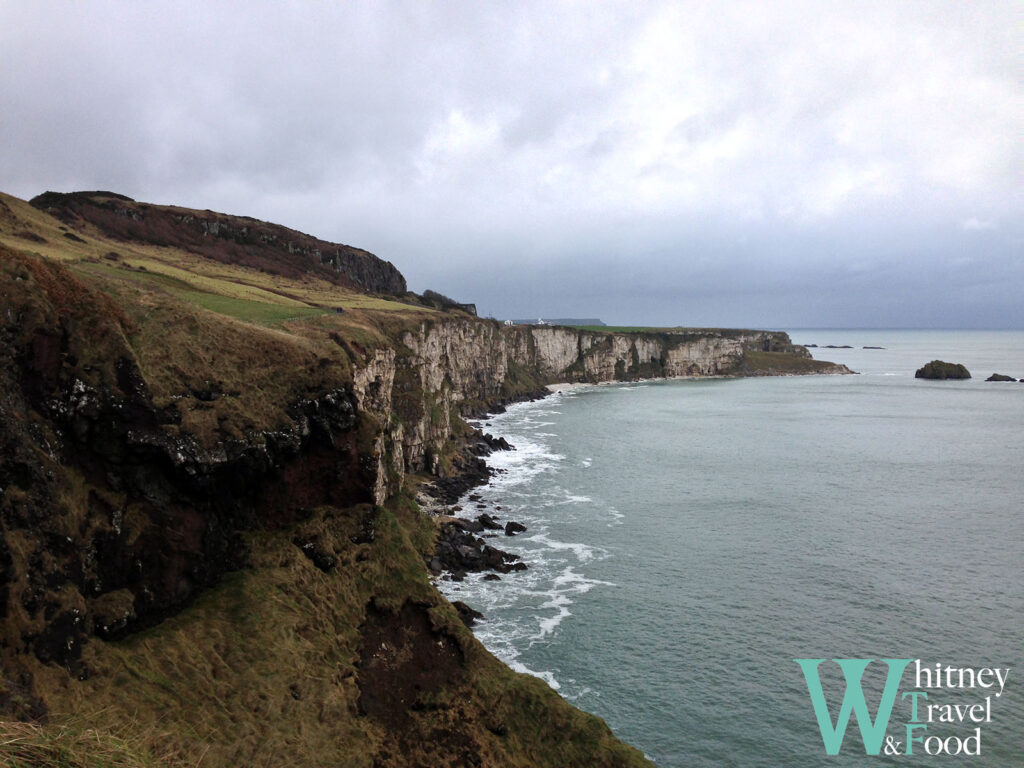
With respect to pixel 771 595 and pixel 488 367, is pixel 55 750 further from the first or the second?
pixel 488 367

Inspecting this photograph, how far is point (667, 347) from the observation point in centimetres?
18262

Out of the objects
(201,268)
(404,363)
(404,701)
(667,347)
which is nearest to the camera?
(404,701)

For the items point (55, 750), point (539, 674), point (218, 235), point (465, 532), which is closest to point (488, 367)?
point (218, 235)

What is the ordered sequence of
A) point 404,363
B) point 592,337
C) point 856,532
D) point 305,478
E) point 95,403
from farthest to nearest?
point 592,337, point 404,363, point 856,532, point 305,478, point 95,403

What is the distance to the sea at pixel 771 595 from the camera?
2422 cm

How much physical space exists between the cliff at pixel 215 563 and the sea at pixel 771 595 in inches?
276

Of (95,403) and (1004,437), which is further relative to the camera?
(1004,437)

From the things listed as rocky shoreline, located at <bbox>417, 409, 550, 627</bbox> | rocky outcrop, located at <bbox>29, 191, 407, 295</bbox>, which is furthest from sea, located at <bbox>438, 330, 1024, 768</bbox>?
rocky outcrop, located at <bbox>29, 191, 407, 295</bbox>

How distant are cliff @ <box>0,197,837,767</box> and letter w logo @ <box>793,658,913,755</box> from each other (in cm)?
899

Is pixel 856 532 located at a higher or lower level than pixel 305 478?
lower

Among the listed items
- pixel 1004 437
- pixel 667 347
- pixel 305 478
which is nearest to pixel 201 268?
pixel 305 478

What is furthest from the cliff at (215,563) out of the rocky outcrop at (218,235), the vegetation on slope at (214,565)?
the rocky outcrop at (218,235)

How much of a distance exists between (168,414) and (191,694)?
8.87 m

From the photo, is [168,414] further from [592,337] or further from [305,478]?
[592,337]
